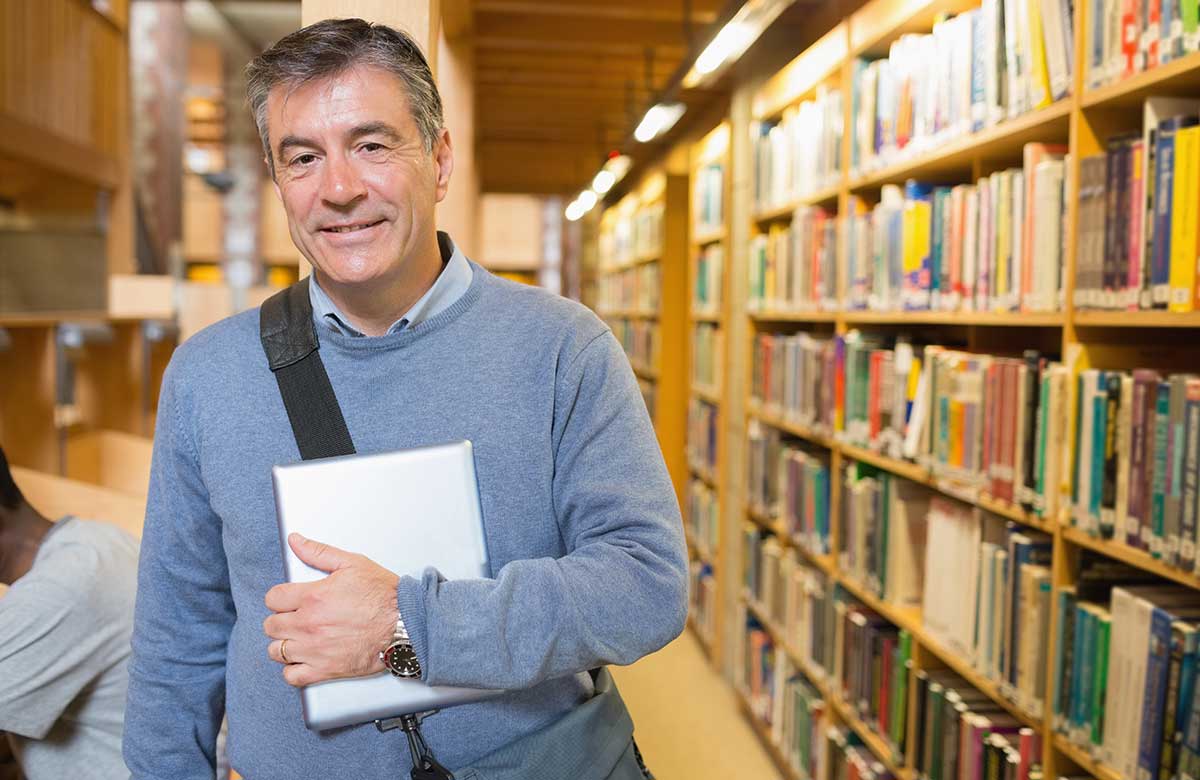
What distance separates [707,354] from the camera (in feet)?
18.6

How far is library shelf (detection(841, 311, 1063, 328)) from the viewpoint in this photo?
216cm

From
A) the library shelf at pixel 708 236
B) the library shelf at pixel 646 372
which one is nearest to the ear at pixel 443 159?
the library shelf at pixel 708 236

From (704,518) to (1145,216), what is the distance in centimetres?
396

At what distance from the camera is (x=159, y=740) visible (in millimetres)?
1322

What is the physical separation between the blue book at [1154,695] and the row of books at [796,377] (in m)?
1.76

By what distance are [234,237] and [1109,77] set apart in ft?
35.6

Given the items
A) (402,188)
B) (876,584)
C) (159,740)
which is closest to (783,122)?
(876,584)

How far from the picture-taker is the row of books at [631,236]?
22.3ft

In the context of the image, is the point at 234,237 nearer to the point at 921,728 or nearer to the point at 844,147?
the point at 844,147

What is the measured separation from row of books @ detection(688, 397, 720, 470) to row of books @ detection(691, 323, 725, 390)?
0.13 meters

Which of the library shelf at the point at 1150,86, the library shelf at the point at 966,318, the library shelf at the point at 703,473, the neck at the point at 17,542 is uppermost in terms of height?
the library shelf at the point at 1150,86

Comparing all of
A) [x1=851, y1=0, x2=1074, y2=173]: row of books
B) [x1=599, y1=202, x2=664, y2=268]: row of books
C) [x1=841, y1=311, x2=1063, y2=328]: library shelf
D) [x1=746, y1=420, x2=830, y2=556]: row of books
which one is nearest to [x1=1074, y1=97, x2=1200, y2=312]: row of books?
[x1=841, y1=311, x2=1063, y2=328]: library shelf

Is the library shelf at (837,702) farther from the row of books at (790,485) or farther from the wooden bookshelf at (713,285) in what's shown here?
the wooden bookshelf at (713,285)

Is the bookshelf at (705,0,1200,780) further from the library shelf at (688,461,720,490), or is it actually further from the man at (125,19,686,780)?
the man at (125,19,686,780)
